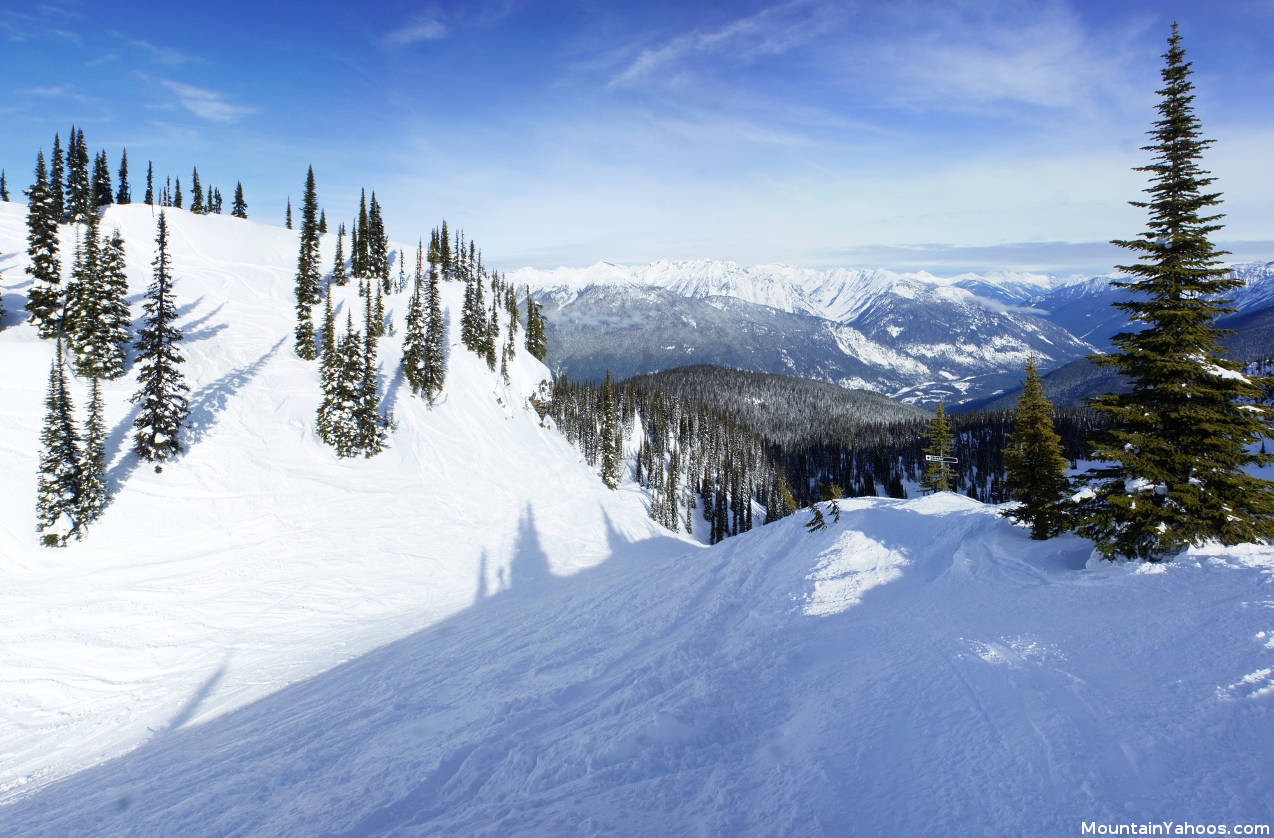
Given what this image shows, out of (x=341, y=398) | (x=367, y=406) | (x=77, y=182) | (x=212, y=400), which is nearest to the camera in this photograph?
(x=212, y=400)

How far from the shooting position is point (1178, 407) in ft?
41.7

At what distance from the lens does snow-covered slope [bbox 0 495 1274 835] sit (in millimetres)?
5410

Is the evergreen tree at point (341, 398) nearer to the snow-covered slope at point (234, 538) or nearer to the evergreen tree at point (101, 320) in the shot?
the snow-covered slope at point (234, 538)

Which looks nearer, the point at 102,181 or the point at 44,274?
the point at 44,274

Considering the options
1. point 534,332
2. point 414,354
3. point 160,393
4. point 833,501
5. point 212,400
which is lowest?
point 833,501

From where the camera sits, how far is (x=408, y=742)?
8.91 meters

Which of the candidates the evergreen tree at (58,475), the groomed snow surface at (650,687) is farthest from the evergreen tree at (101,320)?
A: the evergreen tree at (58,475)

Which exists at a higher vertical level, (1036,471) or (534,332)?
(534,332)

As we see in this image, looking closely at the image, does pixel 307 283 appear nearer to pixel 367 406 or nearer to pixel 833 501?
pixel 367 406

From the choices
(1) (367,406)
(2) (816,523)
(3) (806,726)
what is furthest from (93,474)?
(3) (806,726)

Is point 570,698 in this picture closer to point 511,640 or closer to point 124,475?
point 511,640

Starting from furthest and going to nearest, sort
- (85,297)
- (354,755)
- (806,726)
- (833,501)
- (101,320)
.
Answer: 1. (101,320)
2. (85,297)
3. (833,501)
4. (354,755)
5. (806,726)

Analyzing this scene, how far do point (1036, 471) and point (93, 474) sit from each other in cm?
4480

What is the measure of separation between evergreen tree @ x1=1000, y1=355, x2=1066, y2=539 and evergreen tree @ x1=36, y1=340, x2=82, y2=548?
4207cm
